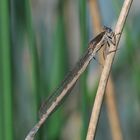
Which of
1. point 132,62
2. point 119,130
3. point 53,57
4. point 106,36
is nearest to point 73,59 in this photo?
point 53,57

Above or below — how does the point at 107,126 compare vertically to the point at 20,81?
below

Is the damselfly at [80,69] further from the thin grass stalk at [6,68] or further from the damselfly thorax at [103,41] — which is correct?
the thin grass stalk at [6,68]

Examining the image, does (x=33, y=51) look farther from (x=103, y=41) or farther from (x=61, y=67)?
(x=103, y=41)

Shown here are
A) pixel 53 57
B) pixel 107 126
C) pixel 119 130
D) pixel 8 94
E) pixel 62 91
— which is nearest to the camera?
pixel 62 91

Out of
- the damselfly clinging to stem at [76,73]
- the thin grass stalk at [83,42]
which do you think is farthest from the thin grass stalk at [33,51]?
the damselfly clinging to stem at [76,73]

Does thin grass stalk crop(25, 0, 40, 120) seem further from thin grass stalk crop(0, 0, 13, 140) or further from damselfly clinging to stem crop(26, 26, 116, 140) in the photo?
damselfly clinging to stem crop(26, 26, 116, 140)

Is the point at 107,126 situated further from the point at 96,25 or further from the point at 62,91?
the point at 62,91
